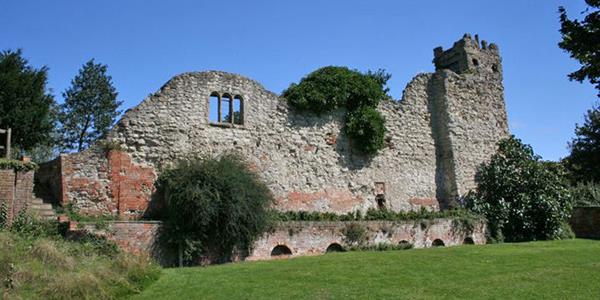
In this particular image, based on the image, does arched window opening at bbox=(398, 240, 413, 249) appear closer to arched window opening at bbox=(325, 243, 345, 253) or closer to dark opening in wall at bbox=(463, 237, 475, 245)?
arched window opening at bbox=(325, 243, 345, 253)

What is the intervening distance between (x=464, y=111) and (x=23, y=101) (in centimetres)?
1810

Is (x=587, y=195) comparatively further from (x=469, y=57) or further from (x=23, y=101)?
(x=23, y=101)

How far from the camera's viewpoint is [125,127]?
15820 millimetres

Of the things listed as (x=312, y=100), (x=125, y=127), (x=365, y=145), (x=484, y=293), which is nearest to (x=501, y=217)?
(x=365, y=145)

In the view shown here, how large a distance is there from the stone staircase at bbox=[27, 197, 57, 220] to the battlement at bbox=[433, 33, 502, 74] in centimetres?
1802

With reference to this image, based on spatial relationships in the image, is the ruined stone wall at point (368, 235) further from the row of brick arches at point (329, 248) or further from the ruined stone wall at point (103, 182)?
the ruined stone wall at point (103, 182)

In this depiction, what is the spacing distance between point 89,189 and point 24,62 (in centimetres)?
954

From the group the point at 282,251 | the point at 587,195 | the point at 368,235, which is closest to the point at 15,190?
the point at 282,251

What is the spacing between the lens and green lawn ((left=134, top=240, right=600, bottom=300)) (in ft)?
29.3

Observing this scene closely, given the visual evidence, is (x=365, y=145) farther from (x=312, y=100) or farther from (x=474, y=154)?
(x=474, y=154)

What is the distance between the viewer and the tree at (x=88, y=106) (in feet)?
106

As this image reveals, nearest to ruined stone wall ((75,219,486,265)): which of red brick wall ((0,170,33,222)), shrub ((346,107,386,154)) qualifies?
red brick wall ((0,170,33,222))

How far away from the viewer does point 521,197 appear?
21.2 m

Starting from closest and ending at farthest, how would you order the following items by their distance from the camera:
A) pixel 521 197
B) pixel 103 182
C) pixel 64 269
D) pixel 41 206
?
pixel 64 269, pixel 41 206, pixel 103 182, pixel 521 197
